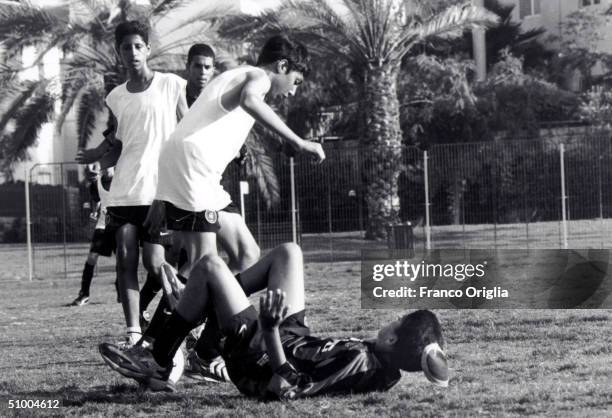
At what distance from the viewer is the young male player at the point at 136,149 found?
622 centimetres

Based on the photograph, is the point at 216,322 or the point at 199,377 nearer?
the point at 216,322

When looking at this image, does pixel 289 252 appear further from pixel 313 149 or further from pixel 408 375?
pixel 408 375

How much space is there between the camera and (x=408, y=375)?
529 cm

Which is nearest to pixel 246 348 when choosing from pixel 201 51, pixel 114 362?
pixel 114 362

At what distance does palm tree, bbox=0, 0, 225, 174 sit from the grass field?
11.9m

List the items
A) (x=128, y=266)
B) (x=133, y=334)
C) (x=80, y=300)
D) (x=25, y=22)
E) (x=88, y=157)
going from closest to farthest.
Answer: (x=133, y=334)
(x=128, y=266)
(x=88, y=157)
(x=80, y=300)
(x=25, y=22)

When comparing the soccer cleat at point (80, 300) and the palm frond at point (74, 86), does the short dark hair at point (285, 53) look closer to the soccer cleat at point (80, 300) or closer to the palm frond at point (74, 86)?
the soccer cleat at point (80, 300)

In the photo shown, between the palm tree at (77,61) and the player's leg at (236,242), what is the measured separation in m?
15.8

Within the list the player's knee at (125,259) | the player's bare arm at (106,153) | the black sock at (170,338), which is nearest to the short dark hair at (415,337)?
the black sock at (170,338)

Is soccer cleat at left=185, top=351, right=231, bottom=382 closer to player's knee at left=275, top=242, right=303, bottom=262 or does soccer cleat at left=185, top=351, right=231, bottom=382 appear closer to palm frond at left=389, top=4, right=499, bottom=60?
player's knee at left=275, top=242, right=303, bottom=262

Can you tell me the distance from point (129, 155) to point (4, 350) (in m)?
2.26

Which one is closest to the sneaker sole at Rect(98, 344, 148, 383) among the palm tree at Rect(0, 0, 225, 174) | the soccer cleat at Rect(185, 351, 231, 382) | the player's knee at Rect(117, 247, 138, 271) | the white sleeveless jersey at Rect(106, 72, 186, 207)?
the soccer cleat at Rect(185, 351, 231, 382)

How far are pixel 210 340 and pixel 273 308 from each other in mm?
776

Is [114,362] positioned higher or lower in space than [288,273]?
lower
